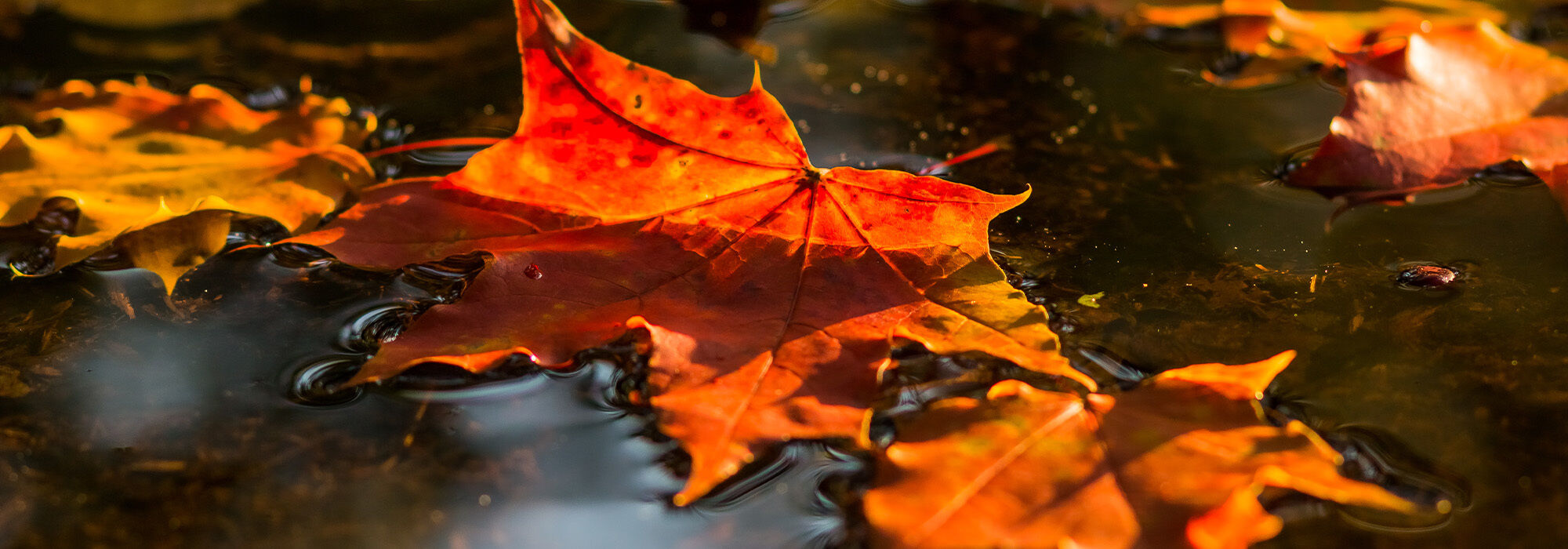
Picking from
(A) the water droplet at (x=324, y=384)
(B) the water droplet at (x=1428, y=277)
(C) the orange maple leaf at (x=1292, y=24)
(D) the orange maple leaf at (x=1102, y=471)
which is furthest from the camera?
(C) the orange maple leaf at (x=1292, y=24)

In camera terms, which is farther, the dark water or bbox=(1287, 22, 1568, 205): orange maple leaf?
bbox=(1287, 22, 1568, 205): orange maple leaf

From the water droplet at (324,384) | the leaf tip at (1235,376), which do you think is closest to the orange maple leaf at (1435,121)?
A: the leaf tip at (1235,376)

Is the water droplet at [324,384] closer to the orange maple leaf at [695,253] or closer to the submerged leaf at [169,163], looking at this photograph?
the orange maple leaf at [695,253]

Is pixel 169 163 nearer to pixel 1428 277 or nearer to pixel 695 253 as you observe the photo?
pixel 695 253

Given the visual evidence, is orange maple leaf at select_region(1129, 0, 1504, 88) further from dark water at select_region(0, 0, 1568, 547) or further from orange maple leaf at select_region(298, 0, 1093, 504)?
orange maple leaf at select_region(298, 0, 1093, 504)

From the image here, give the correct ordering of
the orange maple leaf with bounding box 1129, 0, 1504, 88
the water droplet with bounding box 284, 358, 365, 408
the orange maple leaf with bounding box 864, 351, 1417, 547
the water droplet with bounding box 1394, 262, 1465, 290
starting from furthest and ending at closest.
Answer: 1. the orange maple leaf with bounding box 1129, 0, 1504, 88
2. the water droplet with bounding box 1394, 262, 1465, 290
3. the water droplet with bounding box 284, 358, 365, 408
4. the orange maple leaf with bounding box 864, 351, 1417, 547

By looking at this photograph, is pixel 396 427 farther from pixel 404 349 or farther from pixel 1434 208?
pixel 1434 208

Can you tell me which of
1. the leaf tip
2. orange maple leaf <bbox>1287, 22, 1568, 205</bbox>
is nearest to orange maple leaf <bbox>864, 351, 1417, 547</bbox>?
the leaf tip
